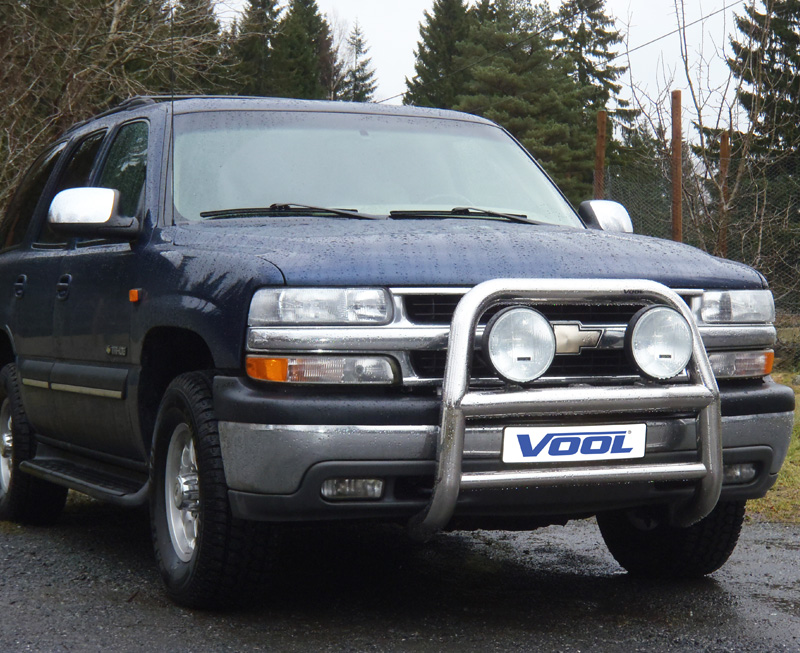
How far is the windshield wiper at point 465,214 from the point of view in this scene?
171 inches

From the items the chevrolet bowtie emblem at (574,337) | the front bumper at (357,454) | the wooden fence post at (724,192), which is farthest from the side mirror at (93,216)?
the wooden fence post at (724,192)

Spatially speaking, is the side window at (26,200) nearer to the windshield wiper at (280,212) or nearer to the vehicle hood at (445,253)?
the windshield wiper at (280,212)

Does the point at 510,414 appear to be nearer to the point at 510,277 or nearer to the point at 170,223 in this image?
the point at 510,277

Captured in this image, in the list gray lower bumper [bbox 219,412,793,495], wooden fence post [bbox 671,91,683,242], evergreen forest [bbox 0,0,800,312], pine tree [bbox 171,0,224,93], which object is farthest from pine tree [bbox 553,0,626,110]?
gray lower bumper [bbox 219,412,793,495]

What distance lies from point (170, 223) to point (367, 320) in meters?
1.25

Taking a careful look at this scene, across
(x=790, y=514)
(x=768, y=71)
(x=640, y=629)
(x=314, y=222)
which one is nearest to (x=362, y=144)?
(x=314, y=222)

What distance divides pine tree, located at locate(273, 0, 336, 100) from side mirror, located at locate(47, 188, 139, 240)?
4907 cm

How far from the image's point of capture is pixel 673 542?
4469 mm

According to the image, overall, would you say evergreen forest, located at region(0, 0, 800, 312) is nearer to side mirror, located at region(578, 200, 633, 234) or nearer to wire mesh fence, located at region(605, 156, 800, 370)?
wire mesh fence, located at region(605, 156, 800, 370)

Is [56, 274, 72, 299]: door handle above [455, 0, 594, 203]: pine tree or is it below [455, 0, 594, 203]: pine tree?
below

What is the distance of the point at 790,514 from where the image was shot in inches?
235

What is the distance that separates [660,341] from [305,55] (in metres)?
59.2

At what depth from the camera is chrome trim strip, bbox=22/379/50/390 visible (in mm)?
5218

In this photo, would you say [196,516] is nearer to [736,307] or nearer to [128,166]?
[128,166]
